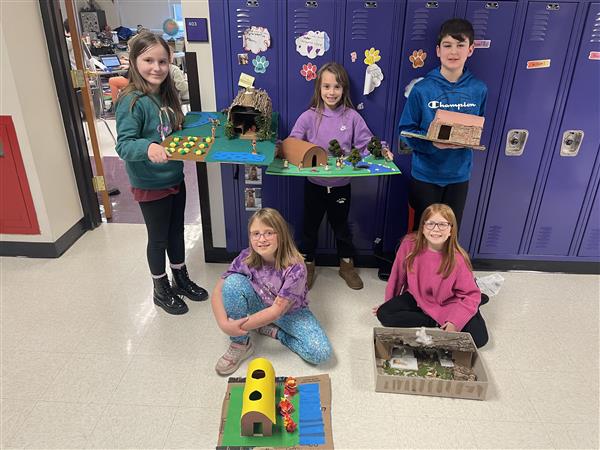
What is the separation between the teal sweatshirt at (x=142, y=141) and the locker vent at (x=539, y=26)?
2.07 meters

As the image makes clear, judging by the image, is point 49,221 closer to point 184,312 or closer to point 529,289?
point 184,312

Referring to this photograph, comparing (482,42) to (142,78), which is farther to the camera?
(482,42)

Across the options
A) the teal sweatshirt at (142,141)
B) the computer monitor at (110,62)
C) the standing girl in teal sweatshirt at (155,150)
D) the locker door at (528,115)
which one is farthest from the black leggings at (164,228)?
the computer monitor at (110,62)

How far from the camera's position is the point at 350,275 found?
2984 mm

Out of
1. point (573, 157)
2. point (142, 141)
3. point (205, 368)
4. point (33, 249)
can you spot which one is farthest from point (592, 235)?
point (33, 249)

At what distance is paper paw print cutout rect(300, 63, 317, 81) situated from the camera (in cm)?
264

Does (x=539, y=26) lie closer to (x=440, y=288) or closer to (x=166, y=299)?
(x=440, y=288)

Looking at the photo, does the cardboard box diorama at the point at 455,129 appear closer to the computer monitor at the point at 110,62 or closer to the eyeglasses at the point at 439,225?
the eyeglasses at the point at 439,225

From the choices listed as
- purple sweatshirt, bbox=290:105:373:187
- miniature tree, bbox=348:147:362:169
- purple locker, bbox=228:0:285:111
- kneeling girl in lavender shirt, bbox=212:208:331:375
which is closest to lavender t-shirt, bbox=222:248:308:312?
kneeling girl in lavender shirt, bbox=212:208:331:375

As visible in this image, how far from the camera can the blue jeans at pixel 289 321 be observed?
220 centimetres

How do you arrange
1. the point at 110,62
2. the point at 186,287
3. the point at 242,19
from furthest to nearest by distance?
the point at 110,62 < the point at 186,287 < the point at 242,19

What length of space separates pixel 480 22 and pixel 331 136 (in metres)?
1.03

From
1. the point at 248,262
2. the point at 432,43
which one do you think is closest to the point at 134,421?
the point at 248,262

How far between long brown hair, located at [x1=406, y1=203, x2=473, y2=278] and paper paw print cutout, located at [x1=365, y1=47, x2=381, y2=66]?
93cm
